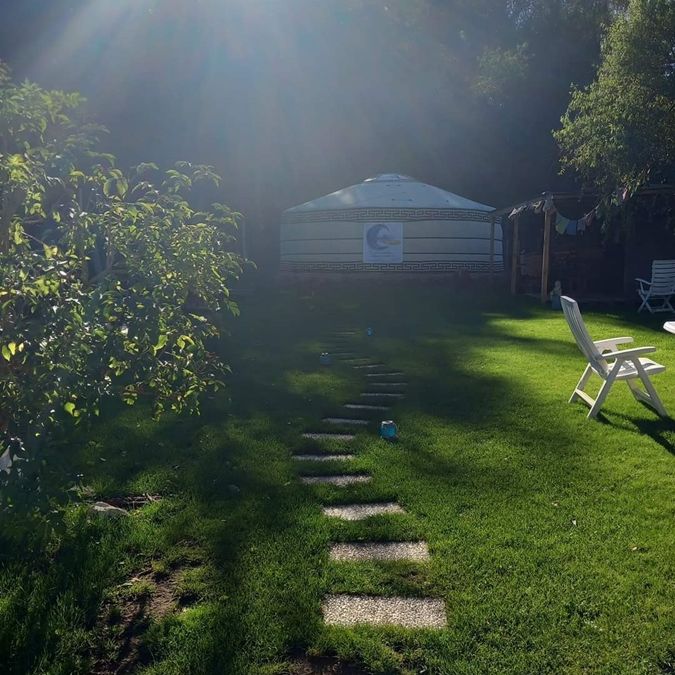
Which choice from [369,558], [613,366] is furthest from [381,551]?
[613,366]

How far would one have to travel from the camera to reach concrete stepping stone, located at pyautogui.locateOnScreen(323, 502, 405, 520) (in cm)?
317

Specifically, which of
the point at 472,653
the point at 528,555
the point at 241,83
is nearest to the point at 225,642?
the point at 472,653

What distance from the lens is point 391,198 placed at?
17.0 m

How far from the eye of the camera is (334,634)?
86.4 inches

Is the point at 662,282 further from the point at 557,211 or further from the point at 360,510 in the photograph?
the point at 360,510

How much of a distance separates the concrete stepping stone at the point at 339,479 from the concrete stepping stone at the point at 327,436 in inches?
26.3

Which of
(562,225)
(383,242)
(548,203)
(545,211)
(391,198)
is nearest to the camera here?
(548,203)

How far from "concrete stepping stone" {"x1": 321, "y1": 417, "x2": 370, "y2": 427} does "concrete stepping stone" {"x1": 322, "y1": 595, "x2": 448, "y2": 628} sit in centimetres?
232

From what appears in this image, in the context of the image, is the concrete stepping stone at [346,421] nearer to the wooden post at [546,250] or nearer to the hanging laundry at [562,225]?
the wooden post at [546,250]

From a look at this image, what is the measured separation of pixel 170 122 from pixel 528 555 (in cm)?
2077

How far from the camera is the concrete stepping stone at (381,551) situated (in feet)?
8.98

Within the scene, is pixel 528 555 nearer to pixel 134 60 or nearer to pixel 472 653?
pixel 472 653

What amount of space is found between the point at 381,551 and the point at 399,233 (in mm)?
14436

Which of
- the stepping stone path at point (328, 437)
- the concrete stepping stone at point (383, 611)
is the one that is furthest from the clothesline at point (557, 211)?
the concrete stepping stone at point (383, 611)
